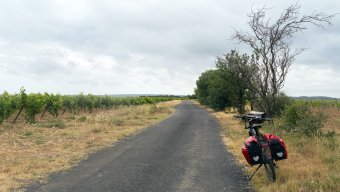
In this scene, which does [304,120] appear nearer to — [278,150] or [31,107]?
[278,150]

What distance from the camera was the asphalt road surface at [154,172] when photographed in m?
7.77

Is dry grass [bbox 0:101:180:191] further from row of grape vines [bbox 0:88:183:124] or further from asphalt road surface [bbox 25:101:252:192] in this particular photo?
row of grape vines [bbox 0:88:183:124]

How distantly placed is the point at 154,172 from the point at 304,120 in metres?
7.52

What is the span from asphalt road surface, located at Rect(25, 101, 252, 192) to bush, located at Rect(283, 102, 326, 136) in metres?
3.10

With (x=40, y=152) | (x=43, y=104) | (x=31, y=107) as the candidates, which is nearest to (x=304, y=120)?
(x=40, y=152)

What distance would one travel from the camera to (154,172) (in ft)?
30.4

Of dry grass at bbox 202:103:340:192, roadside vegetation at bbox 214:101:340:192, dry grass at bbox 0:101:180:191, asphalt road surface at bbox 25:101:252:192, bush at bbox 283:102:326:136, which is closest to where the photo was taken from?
dry grass at bbox 202:103:340:192

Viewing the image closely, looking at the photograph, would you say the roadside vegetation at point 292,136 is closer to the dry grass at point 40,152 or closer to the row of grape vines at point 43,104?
the dry grass at point 40,152

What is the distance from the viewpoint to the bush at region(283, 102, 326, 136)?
1424 cm

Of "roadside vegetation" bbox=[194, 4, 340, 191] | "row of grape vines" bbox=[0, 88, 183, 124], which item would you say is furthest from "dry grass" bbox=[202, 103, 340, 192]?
"row of grape vines" bbox=[0, 88, 183, 124]

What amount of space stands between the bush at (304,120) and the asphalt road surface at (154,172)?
3.10 m

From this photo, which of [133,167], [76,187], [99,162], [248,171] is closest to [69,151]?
[99,162]

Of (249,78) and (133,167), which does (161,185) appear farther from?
(249,78)

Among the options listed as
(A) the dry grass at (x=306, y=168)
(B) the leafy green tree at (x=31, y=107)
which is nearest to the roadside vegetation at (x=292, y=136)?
(A) the dry grass at (x=306, y=168)
